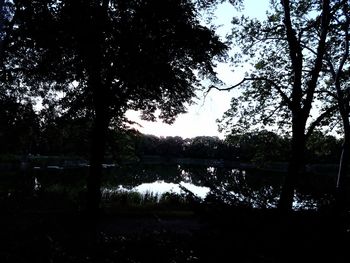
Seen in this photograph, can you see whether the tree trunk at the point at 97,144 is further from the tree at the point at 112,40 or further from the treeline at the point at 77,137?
the treeline at the point at 77,137

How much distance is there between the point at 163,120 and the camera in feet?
66.4

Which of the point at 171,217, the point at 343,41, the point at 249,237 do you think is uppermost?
the point at 343,41

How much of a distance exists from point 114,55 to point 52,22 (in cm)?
213


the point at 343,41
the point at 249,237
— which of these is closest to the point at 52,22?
the point at 249,237

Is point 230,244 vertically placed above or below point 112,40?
below

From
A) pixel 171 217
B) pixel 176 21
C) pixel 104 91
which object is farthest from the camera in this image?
pixel 171 217

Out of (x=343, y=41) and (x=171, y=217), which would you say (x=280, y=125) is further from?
(x=171, y=217)

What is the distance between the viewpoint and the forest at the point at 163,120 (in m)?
4.12

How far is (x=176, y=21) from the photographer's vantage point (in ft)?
38.2

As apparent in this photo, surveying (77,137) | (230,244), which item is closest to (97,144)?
(77,137)

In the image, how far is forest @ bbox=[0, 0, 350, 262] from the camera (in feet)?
13.5

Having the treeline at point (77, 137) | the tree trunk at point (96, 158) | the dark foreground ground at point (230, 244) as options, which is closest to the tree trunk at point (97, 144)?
the tree trunk at point (96, 158)

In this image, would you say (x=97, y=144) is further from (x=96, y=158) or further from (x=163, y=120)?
(x=163, y=120)

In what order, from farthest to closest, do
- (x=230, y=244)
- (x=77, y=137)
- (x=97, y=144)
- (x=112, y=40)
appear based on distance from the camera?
(x=77, y=137) < (x=97, y=144) < (x=112, y=40) < (x=230, y=244)
